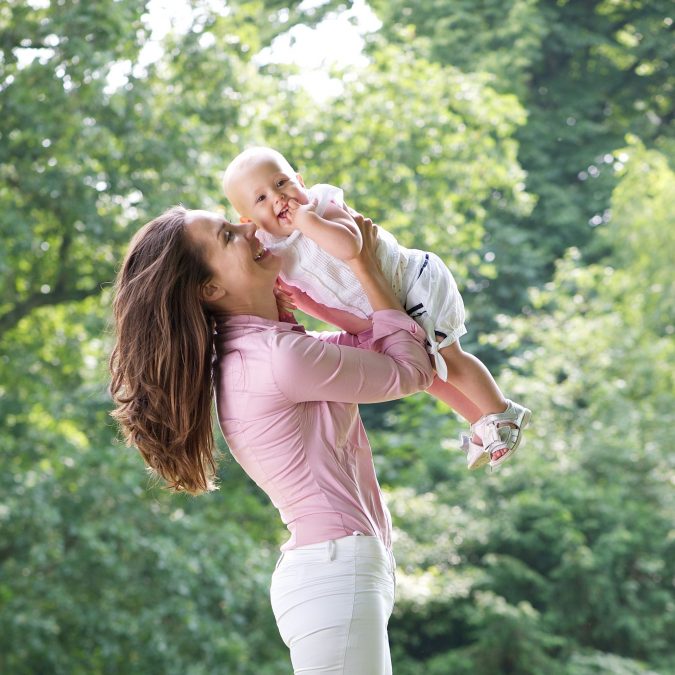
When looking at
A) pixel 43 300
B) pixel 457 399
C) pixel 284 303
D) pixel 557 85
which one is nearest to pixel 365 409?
pixel 43 300

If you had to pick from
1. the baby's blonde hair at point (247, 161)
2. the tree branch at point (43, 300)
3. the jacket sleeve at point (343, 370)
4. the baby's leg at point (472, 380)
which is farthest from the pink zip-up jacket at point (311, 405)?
the tree branch at point (43, 300)

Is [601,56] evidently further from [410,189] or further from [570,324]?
[410,189]

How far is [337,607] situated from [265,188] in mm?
546

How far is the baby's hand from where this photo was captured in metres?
1.48

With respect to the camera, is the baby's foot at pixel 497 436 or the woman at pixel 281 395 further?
the baby's foot at pixel 497 436

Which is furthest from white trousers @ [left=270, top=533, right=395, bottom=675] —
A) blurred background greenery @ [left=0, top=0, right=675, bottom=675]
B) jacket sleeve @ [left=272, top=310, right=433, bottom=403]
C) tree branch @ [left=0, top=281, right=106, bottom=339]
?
tree branch @ [left=0, top=281, right=106, bottom=339]

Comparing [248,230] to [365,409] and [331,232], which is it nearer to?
[331,232]

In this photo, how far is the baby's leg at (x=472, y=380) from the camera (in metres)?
1.60

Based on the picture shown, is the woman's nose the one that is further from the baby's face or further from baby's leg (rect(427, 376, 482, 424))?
baby's leg (rect(427, 376, 482, 424))

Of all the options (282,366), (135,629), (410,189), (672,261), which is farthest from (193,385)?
(672,261)

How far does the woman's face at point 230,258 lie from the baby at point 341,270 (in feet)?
0.23

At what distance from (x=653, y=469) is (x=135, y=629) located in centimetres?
334

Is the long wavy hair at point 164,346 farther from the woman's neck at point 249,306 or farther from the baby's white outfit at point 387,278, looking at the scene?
the baby's white outfit at point 387,278

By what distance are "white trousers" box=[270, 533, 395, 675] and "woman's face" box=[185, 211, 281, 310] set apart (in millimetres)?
330
